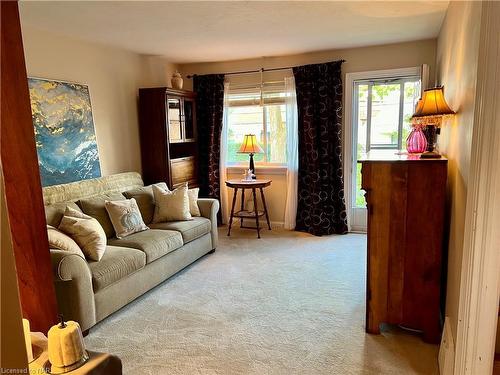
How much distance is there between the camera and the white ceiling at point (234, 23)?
2.80 metres

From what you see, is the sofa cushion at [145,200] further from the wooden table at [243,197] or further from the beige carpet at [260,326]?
the wooden table at [243,197]

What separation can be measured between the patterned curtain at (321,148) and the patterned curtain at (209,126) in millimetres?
1142

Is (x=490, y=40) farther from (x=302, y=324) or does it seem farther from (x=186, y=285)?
(x=186, y=285)

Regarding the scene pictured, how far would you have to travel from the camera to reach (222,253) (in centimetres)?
418

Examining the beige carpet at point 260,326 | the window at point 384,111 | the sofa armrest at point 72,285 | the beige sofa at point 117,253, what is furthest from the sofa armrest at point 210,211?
the window at point 384,111

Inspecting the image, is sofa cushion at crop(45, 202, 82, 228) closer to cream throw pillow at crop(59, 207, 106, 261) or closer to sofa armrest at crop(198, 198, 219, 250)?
cream throw pillow at crop(59, 207, 106, 261)

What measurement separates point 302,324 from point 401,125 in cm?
299

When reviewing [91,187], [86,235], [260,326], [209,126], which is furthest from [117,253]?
[209,126]

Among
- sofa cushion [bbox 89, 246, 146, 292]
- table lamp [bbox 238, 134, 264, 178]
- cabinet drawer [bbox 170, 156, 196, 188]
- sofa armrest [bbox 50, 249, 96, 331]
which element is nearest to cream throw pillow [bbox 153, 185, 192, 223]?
cabinet drawer [bbox 170, 156, 196, 188]

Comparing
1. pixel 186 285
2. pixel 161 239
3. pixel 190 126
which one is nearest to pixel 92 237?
pixel 161 239

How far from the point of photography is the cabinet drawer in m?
4.67

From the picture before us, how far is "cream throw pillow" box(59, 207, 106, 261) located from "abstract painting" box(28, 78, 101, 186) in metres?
0.78

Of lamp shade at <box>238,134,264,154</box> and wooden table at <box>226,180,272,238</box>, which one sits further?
lamp shade at <box>238,134,264,154</box>

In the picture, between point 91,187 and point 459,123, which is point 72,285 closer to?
point 91,187
